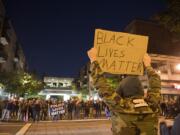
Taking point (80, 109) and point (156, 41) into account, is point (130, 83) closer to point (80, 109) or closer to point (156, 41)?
point (80, 109)

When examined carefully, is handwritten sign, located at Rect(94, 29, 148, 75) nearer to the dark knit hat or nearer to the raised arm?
the raised arm

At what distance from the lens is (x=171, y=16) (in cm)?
1429

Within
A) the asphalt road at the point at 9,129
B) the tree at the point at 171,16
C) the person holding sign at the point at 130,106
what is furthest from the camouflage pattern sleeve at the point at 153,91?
the asphalt road at the point at 9,129

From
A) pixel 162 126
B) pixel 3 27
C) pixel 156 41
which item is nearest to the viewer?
pixel 162 126

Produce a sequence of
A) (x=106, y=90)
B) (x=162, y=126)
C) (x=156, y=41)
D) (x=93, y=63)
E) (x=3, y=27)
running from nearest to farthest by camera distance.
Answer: (x=106, y=90)
(x=93, y=63)
(x=162, y=126)
(x=3, y=27)
(x=156, y=41)

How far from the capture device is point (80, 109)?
1145 inches

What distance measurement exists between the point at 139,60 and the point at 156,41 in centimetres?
5832

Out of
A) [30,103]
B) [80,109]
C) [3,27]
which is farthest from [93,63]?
[3,27]

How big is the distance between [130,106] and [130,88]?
0.20 meters

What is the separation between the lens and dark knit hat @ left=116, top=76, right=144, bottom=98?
3.30 meters

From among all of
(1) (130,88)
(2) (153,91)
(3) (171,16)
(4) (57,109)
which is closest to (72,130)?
(3) (171,16)

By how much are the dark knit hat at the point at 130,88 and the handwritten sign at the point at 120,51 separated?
0.68 meters

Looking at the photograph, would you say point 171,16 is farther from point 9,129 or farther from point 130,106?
point 130,106

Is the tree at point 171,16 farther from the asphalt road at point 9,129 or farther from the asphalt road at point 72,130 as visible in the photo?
the asphalt road at point 9,129
